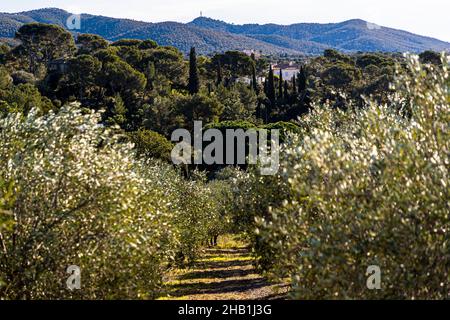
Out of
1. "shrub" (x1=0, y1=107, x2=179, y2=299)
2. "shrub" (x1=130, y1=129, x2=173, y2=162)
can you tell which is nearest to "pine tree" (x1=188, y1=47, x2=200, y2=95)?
"shrub" (x1=130, y1=129, x2=173, y2=162)

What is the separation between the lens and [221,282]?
28875 millimetres

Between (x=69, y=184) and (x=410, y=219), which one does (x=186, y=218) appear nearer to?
(x=69, y=184)

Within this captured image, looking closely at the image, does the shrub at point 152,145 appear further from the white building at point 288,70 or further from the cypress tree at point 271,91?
the white building at point 288,70

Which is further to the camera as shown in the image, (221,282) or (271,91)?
(271,91)

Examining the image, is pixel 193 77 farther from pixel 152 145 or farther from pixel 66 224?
pixel 66 224

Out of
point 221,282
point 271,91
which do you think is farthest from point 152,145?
point 271,91

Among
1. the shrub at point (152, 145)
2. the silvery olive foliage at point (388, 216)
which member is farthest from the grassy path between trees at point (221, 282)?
the shrub at point (152, 145)

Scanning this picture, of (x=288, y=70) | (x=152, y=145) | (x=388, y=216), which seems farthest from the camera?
(x=288, y=70)

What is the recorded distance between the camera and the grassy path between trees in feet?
81.4

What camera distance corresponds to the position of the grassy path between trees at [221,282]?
2481 centimetres

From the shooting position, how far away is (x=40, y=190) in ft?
39.1

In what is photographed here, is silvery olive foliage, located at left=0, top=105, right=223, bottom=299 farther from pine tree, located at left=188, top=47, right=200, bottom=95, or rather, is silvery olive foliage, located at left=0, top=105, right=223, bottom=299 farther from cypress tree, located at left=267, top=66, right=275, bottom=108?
cypress tree, located at left=267, top=66, right=275, bottom=108

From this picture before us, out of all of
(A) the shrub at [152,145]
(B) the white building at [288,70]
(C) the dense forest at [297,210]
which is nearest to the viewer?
(C) the dense forest at [297,210]

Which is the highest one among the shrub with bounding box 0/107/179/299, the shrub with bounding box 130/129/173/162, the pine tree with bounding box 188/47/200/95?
the pine tree with bounding box 188/47/200/95
